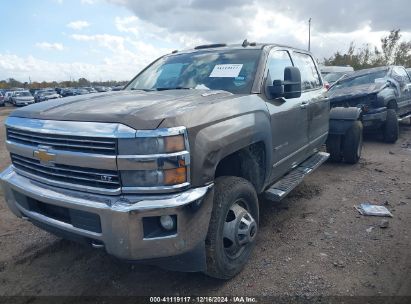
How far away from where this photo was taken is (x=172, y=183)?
231 centimetres

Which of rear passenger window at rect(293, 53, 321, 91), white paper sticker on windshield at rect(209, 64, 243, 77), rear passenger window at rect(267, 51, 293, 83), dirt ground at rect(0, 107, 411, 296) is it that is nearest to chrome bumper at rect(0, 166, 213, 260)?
dirt ground at rect(0, 107, 411, 296)

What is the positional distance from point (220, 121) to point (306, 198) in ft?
8.86

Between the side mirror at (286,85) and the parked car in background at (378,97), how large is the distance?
15.3 feet

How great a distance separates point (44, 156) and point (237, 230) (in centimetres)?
164

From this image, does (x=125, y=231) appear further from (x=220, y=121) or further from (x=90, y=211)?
(x=220, y=121)

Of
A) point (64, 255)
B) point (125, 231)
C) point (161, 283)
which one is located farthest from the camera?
point (64, 255)

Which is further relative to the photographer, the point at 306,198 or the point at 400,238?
the point at 306,198

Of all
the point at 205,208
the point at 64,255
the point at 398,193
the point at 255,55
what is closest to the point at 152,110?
the point at 205,208

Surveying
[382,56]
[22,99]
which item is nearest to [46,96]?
[22,99]

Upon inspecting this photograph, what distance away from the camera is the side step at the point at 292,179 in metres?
3.70

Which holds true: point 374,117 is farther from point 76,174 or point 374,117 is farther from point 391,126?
point 76,174

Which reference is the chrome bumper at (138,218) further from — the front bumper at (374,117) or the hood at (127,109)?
the front bumper at (374,117)

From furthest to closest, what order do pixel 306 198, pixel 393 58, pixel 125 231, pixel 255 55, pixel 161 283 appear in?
pixel 393 58, pixel 306 198, pixel 255 55, pixel 161 283, pixel 125 231

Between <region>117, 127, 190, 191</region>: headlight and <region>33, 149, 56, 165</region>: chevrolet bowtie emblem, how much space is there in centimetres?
63
